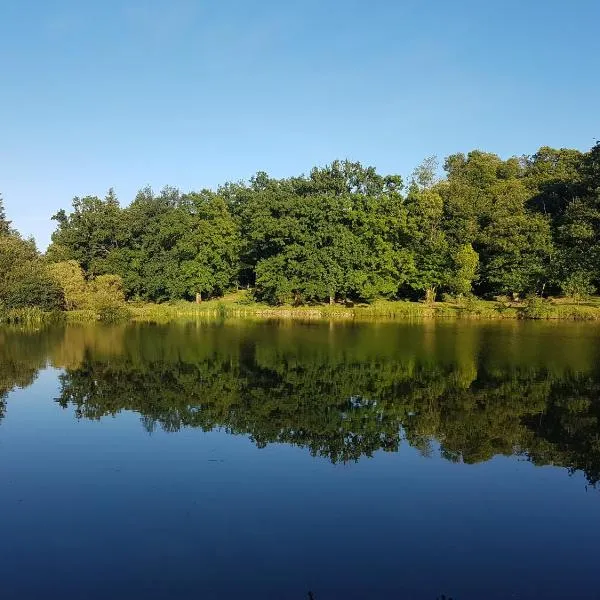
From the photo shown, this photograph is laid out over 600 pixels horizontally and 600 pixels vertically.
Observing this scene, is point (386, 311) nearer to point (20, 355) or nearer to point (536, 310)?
point (536, 310)

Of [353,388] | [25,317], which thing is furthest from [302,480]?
[25,317]

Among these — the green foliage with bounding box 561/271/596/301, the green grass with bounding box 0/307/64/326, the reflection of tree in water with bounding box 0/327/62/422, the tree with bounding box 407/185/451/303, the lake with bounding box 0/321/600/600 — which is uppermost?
the tree with bounding box 407/185/451/303

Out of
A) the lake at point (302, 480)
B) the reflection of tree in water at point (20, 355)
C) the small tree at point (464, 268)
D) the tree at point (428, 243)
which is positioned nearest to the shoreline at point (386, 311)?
the small tree at point (464, 268)

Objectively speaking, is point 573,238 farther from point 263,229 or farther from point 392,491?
point 392,491

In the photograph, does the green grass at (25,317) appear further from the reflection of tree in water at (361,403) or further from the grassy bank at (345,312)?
the reflection of tree in water at (361,403)

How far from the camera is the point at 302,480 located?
12391mm

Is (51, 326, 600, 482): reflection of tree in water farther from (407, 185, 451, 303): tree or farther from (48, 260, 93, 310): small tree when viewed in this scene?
(407, 185, 451, 303): tree

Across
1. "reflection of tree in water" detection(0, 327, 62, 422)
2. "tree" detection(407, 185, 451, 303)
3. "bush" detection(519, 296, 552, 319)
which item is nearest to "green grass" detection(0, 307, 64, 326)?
"reflection of tree in water" detection(0, 327, 62, 422)

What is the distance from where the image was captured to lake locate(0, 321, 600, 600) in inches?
334

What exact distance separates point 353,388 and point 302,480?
948 cm

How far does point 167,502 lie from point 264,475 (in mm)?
2322

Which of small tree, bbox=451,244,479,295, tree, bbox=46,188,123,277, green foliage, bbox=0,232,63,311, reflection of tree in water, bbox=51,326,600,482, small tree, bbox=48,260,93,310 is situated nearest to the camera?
reflection of tree in water, bbox=51,326,600,482

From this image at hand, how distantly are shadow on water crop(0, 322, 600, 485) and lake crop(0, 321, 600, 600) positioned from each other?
11cm

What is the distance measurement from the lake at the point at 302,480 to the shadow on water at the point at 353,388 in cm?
11
